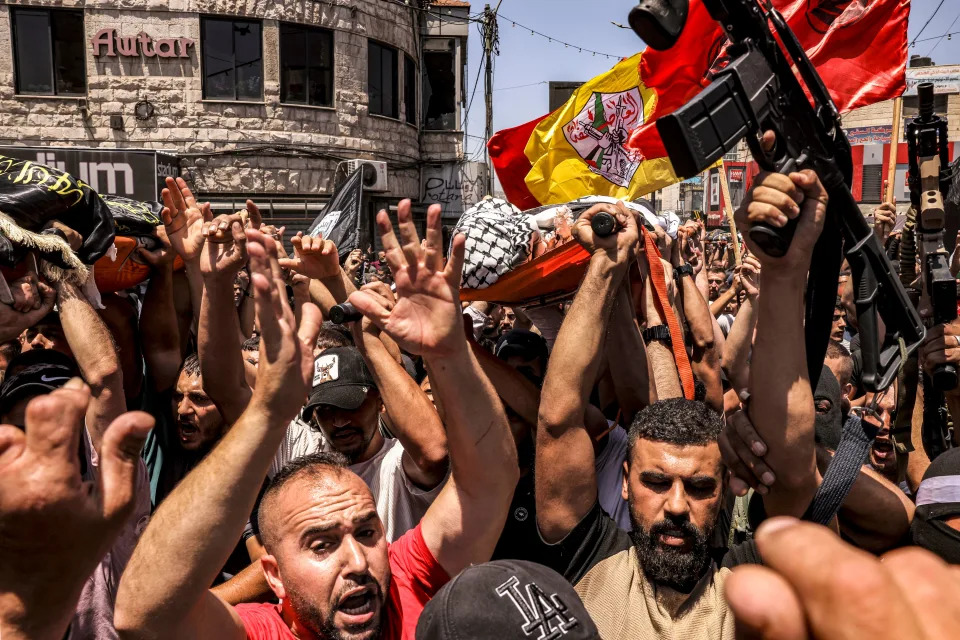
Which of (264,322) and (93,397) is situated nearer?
(264,322)

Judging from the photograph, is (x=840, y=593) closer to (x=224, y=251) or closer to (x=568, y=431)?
(x=568, y=431)

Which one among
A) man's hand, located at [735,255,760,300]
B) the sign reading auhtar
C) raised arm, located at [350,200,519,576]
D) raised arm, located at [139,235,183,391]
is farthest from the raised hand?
the sign reading auhtar

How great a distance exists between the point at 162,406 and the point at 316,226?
496 centimetres

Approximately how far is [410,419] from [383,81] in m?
16.6

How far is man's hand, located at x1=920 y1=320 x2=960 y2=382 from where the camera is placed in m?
2.71

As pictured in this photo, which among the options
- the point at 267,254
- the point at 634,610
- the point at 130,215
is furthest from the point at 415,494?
the point at 130,215

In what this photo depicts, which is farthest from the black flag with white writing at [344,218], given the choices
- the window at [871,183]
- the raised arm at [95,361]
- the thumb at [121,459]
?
the window at [871,183]

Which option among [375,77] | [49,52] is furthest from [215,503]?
[375,77]

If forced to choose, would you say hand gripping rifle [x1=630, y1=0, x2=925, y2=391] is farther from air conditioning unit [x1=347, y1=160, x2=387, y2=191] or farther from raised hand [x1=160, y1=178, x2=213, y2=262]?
air conditioning unit [x1=347, y1=160, x2=387, y2=191]

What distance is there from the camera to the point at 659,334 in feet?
11.2

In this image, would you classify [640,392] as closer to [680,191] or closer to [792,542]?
[792,542]

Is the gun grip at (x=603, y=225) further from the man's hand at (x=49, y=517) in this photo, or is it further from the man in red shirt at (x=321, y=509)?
the man's hand at (x=49, y=517)

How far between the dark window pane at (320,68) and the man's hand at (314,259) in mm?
14219

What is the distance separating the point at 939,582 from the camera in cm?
67
